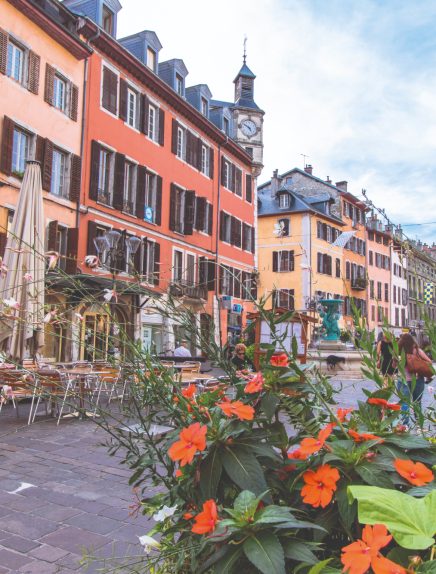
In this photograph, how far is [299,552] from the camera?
0.91 meters

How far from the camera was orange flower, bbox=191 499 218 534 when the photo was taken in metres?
0.98

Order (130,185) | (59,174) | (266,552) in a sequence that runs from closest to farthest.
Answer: (266,552) < (59,174) < (130,185)

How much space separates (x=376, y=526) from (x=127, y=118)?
68.7 ft

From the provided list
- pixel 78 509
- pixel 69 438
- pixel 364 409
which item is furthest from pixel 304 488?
pixel 69 438

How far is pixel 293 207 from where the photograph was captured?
135 feet

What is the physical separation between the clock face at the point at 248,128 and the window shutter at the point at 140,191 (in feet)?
42.6

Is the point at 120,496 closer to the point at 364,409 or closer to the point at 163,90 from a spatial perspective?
the point at 364,409

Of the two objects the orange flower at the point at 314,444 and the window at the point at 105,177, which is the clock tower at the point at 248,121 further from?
the orange flower at the point at 314,444

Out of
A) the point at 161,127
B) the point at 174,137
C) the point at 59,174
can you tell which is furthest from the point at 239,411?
the point at 174,137

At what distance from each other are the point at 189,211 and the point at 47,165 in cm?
859

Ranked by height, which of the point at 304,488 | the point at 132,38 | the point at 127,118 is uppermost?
the point at 132,38

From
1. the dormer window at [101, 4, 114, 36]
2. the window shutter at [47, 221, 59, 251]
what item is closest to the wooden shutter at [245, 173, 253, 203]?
the dormer window at [101, 4, 114, 36]

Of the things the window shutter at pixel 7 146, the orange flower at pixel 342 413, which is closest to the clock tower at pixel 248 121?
the window shutter at pixel 7 146

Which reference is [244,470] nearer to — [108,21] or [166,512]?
[166,512]
